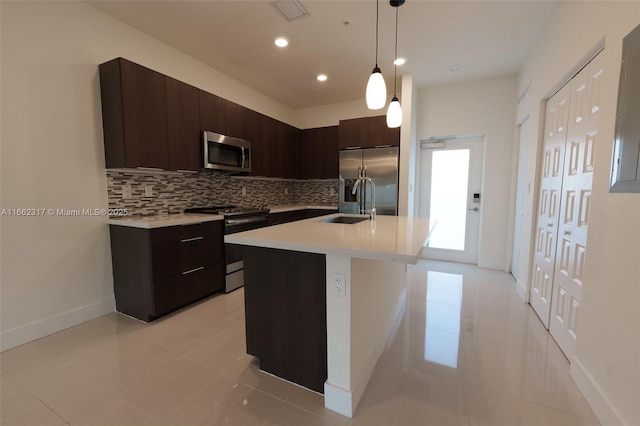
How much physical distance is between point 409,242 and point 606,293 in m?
1.11

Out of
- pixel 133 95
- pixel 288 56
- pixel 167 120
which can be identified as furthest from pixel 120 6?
pixel 288 56

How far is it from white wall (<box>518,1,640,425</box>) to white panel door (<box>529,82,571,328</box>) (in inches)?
22.2

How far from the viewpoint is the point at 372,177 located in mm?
3971

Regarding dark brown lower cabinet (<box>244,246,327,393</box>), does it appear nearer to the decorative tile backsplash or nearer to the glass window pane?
the decorative tile backsplash

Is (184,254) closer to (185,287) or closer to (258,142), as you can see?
(185,287)

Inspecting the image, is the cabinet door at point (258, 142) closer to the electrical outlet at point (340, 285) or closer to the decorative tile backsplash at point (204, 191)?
the decorative tile backsplash at point (204, 191)

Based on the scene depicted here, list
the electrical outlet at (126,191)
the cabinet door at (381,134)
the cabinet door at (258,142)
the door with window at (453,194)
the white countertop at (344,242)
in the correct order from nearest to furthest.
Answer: the white countertop at (344,242) < the electrical outlet at (126,191) < the cabinet door at (258,142) < the cabinet door at (381,134) < the door with window at (453,194)

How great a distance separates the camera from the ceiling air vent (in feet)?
7.46

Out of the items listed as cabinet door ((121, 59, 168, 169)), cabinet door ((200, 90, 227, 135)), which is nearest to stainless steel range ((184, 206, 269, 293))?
cabinet door ((121, 59, 168, 169))

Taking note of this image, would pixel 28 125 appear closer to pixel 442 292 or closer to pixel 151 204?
pixel 151 204

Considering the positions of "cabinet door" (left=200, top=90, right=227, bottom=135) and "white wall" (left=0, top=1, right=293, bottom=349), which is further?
"cabinet door" (left=200, top=90, right=227, bottom=135)

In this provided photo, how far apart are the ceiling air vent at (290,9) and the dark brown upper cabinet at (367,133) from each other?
5.89ft

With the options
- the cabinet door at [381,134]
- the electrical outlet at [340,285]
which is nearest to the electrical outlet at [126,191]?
the electrical outlet at [340,285]

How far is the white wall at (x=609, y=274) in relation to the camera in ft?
4.04
